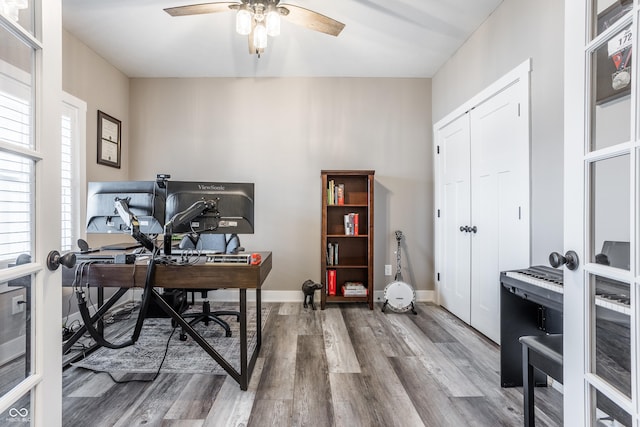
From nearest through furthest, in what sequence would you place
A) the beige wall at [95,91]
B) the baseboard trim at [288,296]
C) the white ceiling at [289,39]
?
1. the white ceiling at [289,39]
2. the beige wall at [95,91]
3. the baseboard trim at [288,296]

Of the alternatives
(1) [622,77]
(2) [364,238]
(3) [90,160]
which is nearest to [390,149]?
(2) [364,238]

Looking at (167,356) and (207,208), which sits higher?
(207,208)

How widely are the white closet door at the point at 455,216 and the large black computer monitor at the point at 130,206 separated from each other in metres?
2.62

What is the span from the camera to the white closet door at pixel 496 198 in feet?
7.00

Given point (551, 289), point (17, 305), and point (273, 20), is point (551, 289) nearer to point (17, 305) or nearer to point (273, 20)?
point (17, 305)

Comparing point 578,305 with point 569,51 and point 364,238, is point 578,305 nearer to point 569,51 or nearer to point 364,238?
point 569,51

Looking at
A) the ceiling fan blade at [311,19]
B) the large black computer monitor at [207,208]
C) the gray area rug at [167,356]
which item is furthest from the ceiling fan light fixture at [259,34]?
the gray area rug at [167,356]

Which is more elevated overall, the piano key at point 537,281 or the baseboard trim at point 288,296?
the piano key at point 537,281

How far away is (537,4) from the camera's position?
198 cm

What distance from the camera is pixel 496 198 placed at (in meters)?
2.44

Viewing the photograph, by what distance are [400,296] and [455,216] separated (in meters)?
1.03

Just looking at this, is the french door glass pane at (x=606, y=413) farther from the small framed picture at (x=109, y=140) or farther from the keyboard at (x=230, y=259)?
the small framed picture at (x=109, y=140)

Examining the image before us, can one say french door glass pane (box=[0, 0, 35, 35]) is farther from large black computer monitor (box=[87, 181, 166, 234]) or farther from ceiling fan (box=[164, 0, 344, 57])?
ceiling fan (box=[164, 0, 344, 57])

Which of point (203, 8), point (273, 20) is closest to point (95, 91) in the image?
point (203, 8)
